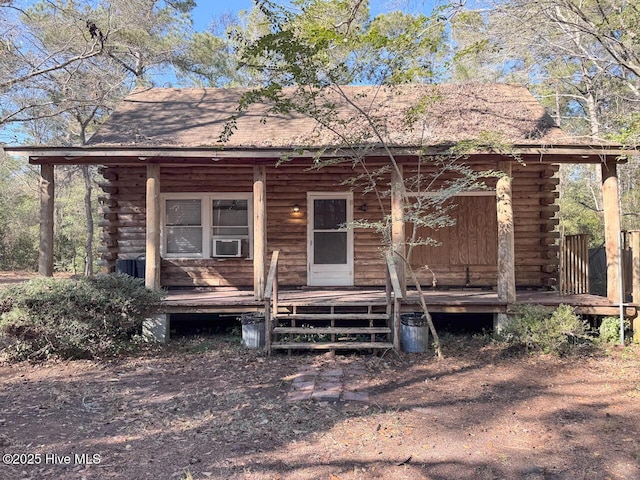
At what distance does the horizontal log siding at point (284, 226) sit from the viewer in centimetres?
965

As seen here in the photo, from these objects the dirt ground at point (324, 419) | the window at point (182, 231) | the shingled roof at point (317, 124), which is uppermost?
the shingled roof at point (317, 124)

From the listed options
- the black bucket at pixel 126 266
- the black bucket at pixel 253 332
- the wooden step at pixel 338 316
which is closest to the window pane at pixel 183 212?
the black bucket at pixel 126 266

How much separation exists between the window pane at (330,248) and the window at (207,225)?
1.46 m

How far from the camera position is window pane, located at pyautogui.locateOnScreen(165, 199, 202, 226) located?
9.83 m

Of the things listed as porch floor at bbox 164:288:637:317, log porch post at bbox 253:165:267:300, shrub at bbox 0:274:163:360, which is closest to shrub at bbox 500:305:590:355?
porch floor at bbox 164:288:637:317

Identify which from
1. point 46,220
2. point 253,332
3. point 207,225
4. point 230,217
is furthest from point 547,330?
point 46,220

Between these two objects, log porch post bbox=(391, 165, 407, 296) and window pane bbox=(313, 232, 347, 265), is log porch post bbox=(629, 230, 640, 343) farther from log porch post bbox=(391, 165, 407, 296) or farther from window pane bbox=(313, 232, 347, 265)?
window pane bbox=(313, 232, 347, 265)

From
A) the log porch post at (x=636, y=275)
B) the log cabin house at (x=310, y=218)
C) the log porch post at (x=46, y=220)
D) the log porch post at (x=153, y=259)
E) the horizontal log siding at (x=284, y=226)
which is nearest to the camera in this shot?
the log porch post at (x=636, y=275)

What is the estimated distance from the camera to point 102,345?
642 centimetres

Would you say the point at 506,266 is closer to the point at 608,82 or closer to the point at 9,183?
→ the point at 608,82

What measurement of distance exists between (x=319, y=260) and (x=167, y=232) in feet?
11.1

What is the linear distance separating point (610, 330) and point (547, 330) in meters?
1.54

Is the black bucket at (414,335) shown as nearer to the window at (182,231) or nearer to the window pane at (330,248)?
the window pane at (330,248)

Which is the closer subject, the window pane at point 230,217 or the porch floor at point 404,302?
the porch floor at point 404,302
